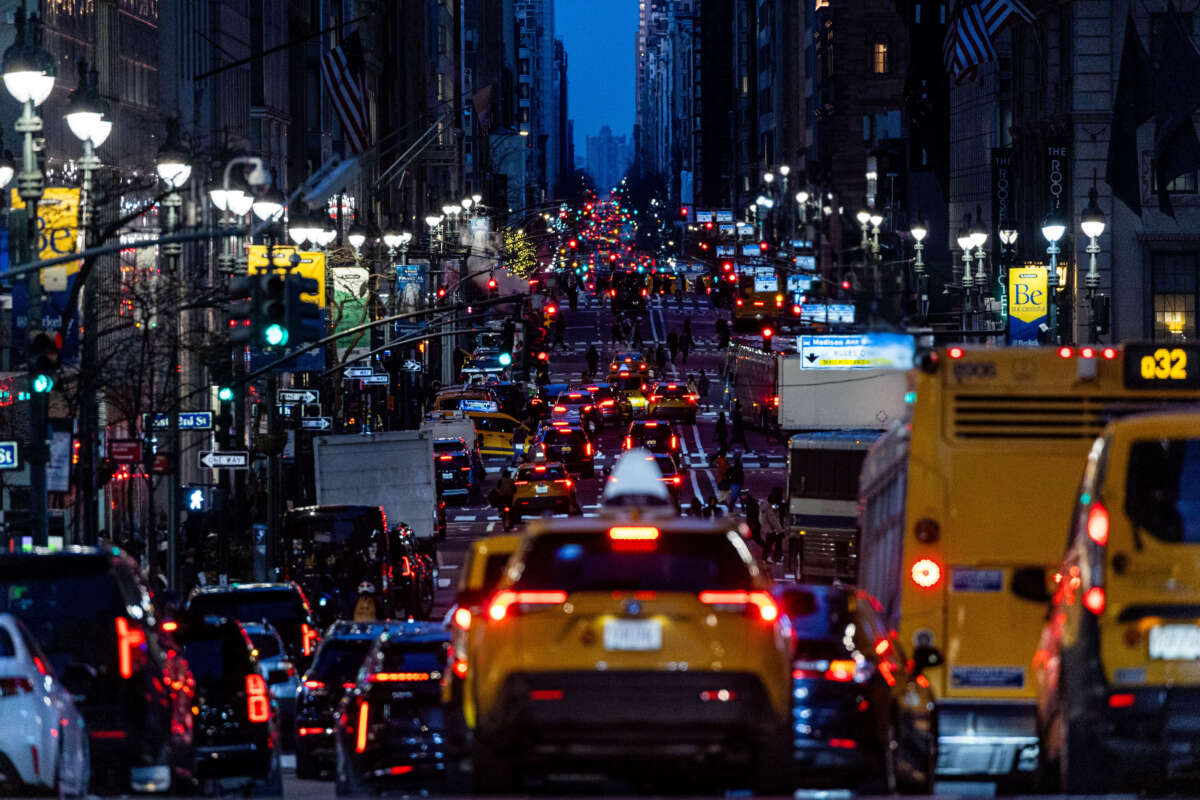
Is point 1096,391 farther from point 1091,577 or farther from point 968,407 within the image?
point 1091,577

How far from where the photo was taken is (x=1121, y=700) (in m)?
12.7

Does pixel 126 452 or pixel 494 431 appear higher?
pixel 126 452

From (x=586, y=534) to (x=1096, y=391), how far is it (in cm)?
588

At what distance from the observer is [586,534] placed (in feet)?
39.1

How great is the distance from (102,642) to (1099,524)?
268 inches

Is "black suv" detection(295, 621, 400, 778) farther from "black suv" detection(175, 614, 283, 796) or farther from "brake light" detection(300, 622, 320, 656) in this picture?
"brake light" detection(300, 622, 320, 656)

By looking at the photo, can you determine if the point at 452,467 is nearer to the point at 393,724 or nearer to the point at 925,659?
the point at 393,724

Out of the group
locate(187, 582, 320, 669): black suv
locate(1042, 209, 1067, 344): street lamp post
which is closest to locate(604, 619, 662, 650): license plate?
locate(187, 582, 320, 669): black suv

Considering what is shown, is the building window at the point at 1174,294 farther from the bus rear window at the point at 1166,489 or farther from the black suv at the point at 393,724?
the bus rear window at the point at 1166,489

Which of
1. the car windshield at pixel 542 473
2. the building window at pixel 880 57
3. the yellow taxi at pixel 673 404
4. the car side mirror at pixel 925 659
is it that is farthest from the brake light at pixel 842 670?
the building window at pixel 880 57

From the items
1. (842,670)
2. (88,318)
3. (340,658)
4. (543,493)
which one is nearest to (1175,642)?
(842,670)

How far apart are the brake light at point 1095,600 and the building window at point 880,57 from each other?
394 feet

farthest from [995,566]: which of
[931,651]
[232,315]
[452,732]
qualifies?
[232,315]

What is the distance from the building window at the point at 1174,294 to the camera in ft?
193
